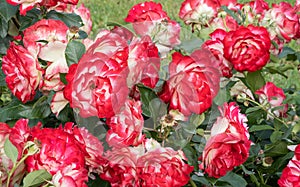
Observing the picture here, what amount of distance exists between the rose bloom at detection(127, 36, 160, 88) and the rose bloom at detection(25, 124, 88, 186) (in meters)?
0.16

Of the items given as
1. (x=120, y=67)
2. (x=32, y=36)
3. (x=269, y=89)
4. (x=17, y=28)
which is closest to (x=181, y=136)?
(x=120, y=67)

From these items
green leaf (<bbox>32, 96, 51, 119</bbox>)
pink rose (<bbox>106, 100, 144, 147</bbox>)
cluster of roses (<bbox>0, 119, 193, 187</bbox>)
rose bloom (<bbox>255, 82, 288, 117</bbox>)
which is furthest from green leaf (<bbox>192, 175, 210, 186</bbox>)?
rose bloom (<bbox>255, 82, 288, 117</bbox>)

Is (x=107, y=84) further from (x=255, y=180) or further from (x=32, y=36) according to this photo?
(x=255, y=180)

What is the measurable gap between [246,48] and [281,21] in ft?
1.42

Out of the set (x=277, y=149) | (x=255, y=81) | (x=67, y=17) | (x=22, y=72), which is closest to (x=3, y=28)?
(x=67, y=17)

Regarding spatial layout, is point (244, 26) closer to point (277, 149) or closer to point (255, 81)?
point (255, 81)

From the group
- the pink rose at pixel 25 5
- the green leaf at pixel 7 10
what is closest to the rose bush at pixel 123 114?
the pink rose at pixel 25 5

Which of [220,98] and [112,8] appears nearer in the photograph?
[220,98]

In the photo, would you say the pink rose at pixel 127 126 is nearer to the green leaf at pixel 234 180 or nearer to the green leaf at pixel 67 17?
the green leaf at pixel 234 180

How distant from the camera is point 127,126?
4.21 feet

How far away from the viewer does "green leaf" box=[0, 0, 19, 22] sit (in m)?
1.86

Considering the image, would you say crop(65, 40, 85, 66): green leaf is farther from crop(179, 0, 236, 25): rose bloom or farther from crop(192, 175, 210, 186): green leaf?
crop(179, 0, 236, 25): rose bloom

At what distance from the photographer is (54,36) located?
5.17 feet

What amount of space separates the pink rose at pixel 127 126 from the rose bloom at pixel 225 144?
0.57 feet
